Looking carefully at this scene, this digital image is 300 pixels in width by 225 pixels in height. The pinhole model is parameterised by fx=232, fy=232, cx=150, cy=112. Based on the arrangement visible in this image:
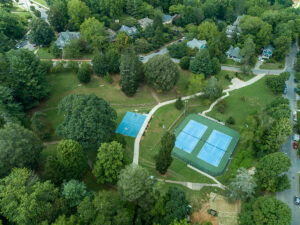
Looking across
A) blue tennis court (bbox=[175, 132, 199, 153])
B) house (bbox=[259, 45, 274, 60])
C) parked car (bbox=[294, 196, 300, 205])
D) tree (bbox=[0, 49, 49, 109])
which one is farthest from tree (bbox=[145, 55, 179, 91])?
house (bbox=[259, 45, 274, 60])

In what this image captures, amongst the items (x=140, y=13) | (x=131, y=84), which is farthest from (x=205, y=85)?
(x=140, y=13)

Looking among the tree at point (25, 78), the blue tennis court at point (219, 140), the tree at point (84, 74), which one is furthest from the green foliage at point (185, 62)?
the tree at point (25, 78)

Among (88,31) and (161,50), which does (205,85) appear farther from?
(88,31)

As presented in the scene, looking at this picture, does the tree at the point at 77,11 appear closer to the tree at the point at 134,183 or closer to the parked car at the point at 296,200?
the tree at the point at 134,183

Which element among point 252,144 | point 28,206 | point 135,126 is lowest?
point 135,126

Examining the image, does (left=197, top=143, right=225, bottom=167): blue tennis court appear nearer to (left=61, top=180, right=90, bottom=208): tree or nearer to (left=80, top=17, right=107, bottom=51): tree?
(left=61, top=180, right=90, bottom=208): tree

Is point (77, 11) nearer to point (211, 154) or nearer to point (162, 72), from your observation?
point (162, 72)

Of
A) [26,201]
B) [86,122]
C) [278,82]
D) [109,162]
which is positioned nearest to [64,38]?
[86,122]
